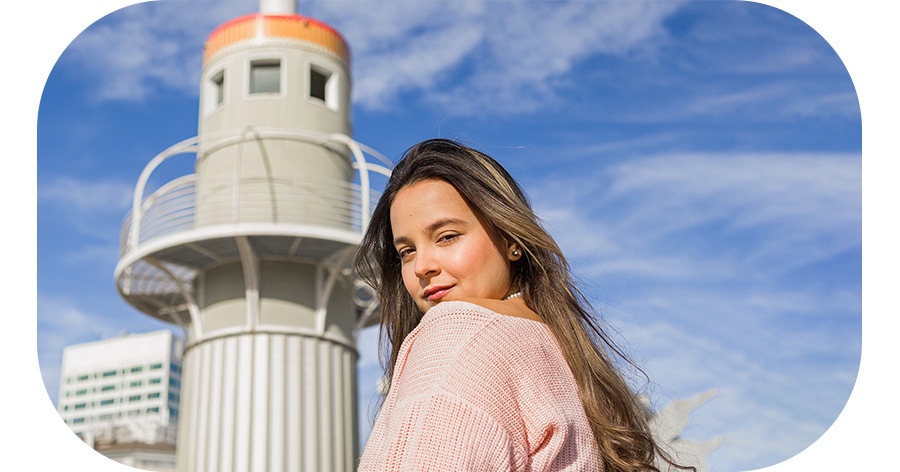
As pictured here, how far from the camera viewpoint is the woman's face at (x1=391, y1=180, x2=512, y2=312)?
46.1 inches

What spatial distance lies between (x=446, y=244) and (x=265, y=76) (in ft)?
34.7

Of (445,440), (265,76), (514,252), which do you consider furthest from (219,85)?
(445,440)

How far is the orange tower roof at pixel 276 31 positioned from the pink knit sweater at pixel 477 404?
10745 mm

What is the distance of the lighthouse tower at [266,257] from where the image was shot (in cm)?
1005

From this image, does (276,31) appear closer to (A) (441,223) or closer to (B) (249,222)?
(B) (249,222)

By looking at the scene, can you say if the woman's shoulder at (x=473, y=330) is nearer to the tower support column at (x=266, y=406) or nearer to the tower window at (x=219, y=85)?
the tower support column at (x=266, y=406)

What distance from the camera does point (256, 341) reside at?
33.3 feet

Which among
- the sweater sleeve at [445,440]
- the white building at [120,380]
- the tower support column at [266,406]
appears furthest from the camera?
the white building at [120,380]

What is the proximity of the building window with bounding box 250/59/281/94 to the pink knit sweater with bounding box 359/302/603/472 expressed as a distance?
10555mm

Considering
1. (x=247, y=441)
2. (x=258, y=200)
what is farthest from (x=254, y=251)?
(x=247, y=441)

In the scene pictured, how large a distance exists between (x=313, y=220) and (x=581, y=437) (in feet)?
31.8

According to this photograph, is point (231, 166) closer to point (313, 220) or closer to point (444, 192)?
point (313, 220)

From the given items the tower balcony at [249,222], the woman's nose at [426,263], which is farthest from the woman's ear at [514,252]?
the tower balcony at [249,222]

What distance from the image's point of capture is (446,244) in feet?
3.86
